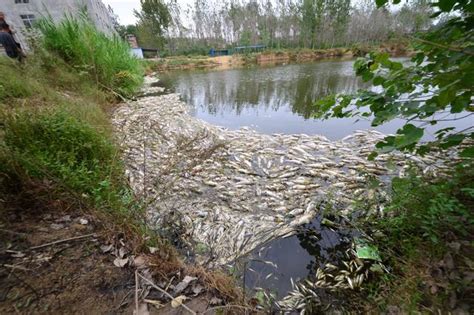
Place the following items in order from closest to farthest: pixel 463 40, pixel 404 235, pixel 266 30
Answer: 1. pixel 463 40
2. pixel 404 235
3. pixel 266 30

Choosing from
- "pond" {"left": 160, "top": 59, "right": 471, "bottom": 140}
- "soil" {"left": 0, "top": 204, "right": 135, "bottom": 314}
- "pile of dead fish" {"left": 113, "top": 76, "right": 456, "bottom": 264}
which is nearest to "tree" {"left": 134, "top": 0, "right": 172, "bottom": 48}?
"pond" {"left": 160, "top": 59, "right": 471, "bottom": 140}

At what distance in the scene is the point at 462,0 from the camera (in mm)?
742

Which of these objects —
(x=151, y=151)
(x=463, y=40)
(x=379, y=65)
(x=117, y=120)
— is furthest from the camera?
(x=117, y=120)

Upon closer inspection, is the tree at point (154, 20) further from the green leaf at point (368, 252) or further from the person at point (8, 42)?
the green leaf at point (368, 252)

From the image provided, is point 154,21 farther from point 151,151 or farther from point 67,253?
point 67,253

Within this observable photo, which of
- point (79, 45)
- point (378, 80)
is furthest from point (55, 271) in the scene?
point (79, 45)

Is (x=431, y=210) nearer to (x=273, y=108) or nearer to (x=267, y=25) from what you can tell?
(x=273, y=108)

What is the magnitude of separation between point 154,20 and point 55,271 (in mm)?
36456

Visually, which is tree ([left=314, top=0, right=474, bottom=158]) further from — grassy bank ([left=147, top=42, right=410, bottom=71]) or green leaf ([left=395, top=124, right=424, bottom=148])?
grassy bank ([left=147, top=42, right=410, bottom=71])

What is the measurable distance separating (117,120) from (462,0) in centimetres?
555

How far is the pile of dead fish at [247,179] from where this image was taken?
2.36 m

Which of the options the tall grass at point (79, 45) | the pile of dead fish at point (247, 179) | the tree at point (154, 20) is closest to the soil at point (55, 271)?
the pile of dead fish at point (247, 179)

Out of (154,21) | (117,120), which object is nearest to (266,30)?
(154,21)

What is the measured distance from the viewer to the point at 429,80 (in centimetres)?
91
